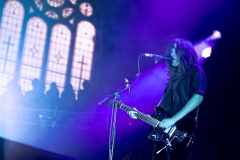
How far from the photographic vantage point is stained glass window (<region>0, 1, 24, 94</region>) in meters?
9.59

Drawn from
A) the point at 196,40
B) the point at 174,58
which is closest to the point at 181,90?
the point at 174,58

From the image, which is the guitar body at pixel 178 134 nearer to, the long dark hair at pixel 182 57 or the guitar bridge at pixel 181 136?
the guitar bridge at pixel 181 136

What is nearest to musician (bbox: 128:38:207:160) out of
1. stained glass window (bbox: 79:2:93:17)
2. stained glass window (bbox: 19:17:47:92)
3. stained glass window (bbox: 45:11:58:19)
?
stained glass window (bbox: 19:17:47:92)

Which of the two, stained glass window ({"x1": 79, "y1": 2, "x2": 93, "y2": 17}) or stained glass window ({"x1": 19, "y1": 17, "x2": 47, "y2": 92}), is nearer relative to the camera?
stained glass window ({"x1": 19, "y1": 17, "x2": 47, "y2": 92})

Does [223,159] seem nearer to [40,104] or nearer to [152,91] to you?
[152,91]

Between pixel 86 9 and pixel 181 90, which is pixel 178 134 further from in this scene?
pixel 86 9

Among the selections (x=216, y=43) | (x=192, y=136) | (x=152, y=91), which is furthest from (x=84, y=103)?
(x=192, y=136)

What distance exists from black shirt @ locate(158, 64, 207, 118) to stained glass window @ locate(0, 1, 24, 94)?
6.99 meters

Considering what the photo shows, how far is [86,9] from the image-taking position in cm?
1145

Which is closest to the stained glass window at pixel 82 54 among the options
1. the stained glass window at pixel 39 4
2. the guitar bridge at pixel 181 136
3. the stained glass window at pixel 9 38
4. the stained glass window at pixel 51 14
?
the stained glass window at pixel 51 14

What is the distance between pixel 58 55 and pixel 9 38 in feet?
5.50

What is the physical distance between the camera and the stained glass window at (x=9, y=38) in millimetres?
9586

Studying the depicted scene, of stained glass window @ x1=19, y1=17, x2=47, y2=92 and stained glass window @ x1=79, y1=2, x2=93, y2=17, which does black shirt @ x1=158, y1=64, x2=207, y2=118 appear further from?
stained glass window @ x1=79, y1=2, x2=93, y2=17

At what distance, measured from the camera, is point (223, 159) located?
5238 mm
